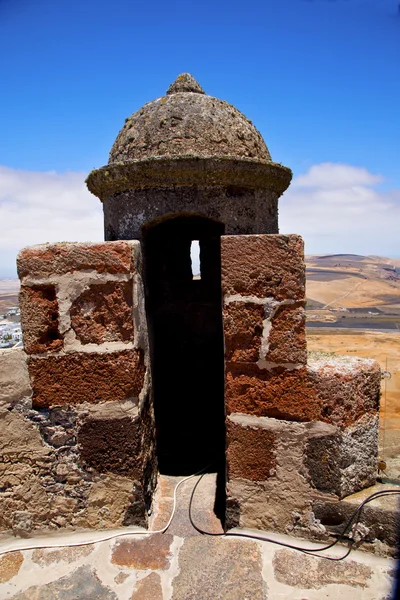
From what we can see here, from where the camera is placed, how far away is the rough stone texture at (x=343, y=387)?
2.14 m

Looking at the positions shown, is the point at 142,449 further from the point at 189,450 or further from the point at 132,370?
the point at 189,450

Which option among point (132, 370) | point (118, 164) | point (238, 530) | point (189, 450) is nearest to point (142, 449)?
point (132, 370)

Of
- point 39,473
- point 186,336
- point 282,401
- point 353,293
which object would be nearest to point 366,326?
point 353,293

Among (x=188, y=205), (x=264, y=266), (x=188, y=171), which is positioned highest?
(x=188, y=171)

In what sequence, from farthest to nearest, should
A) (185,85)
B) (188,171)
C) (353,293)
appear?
(353,293) < (185,85) < (188,171)

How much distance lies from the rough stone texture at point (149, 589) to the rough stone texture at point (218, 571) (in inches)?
2.7

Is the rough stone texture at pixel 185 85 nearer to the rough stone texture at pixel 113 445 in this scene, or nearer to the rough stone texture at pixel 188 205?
the rough stone texture at pixel 188 205

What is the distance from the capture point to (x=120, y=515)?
2.33 m

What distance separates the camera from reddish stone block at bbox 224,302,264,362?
213 centimetres

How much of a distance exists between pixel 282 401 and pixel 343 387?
29cm

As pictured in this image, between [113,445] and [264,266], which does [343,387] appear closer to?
[264,266]

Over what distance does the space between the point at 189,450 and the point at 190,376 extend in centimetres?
→ 81

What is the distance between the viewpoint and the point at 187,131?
3055 mm

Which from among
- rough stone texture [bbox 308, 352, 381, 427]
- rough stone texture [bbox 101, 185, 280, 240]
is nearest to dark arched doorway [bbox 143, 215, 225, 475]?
rough stone texture [bbox 101, 185, 280, 240]
